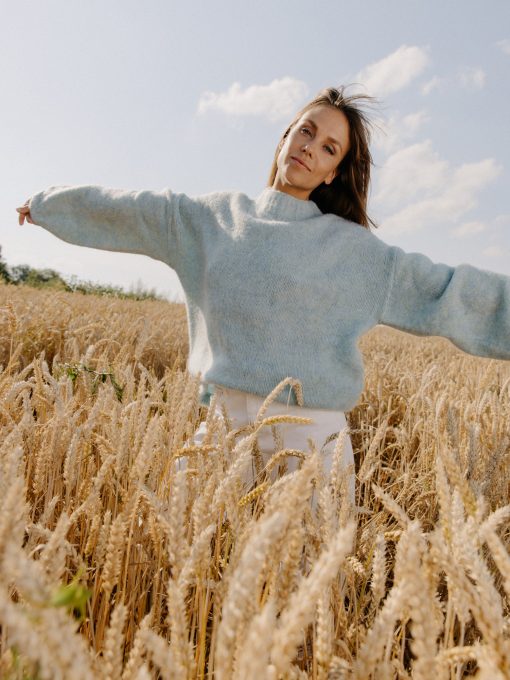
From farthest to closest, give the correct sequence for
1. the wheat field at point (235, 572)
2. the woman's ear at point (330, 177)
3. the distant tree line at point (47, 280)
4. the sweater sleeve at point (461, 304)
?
the distant tree line at point (47, 280) < the woman's ear at point (330, 177) < the sweater sleeve at point (461, 304) < the wheat field at point (235, 572)

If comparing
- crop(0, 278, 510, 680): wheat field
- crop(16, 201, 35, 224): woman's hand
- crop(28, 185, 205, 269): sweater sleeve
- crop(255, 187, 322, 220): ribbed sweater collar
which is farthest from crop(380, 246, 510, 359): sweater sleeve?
crop(16, 201, 35, 224): woman's hand

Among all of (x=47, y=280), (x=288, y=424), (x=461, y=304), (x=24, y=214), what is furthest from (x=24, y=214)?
(x=47, y=280)

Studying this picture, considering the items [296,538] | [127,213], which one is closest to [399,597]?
[296,538]

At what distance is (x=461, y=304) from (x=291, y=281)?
0.50 m

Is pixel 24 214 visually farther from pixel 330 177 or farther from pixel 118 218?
pixel 330 177

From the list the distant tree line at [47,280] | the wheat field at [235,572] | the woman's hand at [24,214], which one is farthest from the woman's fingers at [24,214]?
the distant tree line at [47,280]

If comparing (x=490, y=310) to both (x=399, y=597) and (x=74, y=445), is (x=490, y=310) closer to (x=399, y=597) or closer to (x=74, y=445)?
(x=74, y=445)

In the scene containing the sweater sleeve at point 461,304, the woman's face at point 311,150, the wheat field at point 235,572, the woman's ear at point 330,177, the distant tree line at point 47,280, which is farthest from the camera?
the distant tree line at point 47,280

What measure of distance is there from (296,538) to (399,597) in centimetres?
9

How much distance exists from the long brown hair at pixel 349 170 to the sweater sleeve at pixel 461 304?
0.44m

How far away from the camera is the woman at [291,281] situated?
162cm

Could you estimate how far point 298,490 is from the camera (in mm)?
415

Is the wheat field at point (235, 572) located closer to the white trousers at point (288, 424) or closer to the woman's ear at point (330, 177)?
the white trousers at point (288, 424)

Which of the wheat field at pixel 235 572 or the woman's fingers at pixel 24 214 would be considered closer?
the wheat field at pixel 235 572
